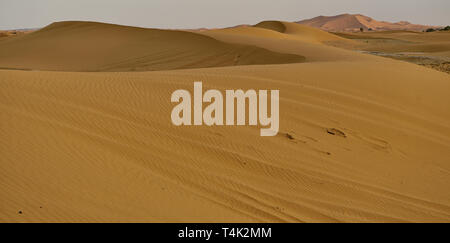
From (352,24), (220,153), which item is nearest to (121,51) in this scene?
(220,153)

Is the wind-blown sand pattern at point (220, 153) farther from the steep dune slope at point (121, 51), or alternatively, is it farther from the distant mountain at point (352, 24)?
the distant mountain at point (352, 24)

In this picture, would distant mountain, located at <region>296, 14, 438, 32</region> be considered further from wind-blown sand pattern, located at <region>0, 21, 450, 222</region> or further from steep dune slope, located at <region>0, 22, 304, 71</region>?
wind-blown sand pattern, located at <region>0, 21, 450, 222</region>

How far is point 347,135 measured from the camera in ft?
20.3

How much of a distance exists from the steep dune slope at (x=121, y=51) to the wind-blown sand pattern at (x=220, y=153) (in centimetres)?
722

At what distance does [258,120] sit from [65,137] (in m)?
2.83

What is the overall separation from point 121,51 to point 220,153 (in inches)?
690

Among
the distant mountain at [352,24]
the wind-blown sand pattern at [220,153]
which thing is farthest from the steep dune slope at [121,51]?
the distant mountain at [352,24]

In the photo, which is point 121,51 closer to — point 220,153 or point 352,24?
point 220,153

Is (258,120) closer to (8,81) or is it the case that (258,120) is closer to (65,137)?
(65,137)

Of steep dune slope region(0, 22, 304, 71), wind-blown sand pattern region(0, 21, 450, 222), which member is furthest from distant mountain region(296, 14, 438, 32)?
wind-blown sand pattern region(0, 21, 450, 222)

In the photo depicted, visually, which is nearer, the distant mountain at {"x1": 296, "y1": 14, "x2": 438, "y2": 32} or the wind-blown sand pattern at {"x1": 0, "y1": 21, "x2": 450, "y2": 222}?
the wind-blown sand pattern at {"x1": 0, "y1": 21, "x2": 450, "y2": 222}

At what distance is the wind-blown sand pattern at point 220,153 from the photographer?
3.85 metres

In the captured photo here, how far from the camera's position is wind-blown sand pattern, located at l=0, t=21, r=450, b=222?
3.85 m

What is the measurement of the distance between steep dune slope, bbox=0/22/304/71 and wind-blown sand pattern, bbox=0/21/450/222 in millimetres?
7224
